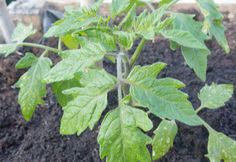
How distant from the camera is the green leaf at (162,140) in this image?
3.70ft

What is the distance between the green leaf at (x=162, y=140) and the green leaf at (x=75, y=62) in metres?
0.36

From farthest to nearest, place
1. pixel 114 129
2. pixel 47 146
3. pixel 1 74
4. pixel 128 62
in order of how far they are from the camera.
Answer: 1. pixel 1 74
2. pixel 47 146
3. pixel 128 62
4. pixel 114 129

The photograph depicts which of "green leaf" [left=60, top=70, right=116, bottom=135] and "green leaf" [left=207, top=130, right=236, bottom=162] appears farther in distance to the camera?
"green leaf" [left=207, top=130, right=236, bottom=162]

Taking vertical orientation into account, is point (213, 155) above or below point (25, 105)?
below

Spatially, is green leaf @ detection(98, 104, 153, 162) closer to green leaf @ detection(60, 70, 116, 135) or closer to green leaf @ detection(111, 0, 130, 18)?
green leaf @ detection(60, 70, 116, 135)

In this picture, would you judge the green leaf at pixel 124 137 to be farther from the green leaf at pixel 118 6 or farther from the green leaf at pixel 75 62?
A: the green leaf at pixel 118 6

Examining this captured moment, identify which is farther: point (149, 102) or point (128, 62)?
A: point (128, 62)

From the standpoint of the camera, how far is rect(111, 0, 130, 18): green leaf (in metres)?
1.01

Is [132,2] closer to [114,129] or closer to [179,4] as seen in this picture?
[114,129]

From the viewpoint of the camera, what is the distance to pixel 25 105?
3.59 ft

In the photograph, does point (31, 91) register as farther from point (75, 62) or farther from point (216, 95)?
point (216, 95)

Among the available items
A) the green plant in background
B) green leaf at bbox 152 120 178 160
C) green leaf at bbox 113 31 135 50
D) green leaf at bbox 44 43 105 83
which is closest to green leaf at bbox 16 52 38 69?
the green plant in background

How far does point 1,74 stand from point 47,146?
1.81 feet

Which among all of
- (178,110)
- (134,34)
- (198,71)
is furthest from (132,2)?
(178,110)
